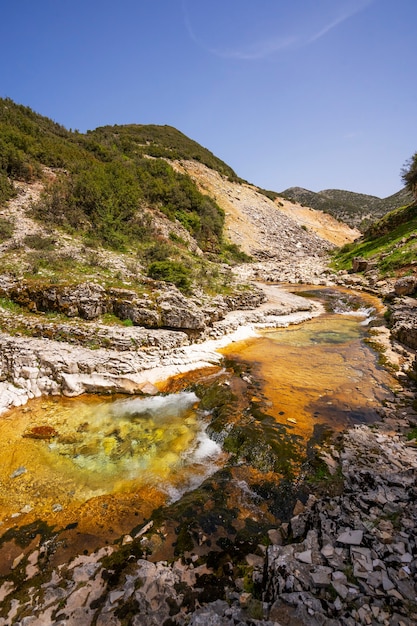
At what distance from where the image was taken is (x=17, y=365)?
1162 centimetres

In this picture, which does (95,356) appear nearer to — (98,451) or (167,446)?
(98,451)

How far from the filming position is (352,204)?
94750mm

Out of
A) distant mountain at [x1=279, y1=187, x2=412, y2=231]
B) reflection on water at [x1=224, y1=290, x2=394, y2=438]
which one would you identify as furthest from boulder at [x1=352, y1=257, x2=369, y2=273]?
distant mountain at [x1=279, y1=187, x2=412, y2=231]

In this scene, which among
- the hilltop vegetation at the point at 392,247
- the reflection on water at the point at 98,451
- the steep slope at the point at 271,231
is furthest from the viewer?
the steep slope at the point at 271,231

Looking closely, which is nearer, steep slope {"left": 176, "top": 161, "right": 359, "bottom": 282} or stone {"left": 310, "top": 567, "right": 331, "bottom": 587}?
stone {"left": 310, "top": 567, "right": 331, "bottom": 587}

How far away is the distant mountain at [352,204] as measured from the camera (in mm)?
80625

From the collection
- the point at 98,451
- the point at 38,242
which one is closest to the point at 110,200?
the point at 38,242

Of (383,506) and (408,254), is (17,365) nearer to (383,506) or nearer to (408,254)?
(383,506)

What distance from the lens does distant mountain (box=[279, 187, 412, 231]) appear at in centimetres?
8062

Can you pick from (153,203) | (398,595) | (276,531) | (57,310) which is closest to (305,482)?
(276,531)

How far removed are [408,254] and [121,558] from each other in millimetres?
32146

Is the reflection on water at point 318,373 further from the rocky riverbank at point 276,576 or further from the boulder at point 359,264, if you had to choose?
the boulder at point 359,264

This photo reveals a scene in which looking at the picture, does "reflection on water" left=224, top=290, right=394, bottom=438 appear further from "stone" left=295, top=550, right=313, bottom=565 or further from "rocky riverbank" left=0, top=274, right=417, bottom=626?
"stone" left=295, top=550, right=313, bottom=565

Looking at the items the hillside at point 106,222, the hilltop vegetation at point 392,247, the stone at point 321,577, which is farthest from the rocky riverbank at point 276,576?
the hilltop vegetation at point 392,247
